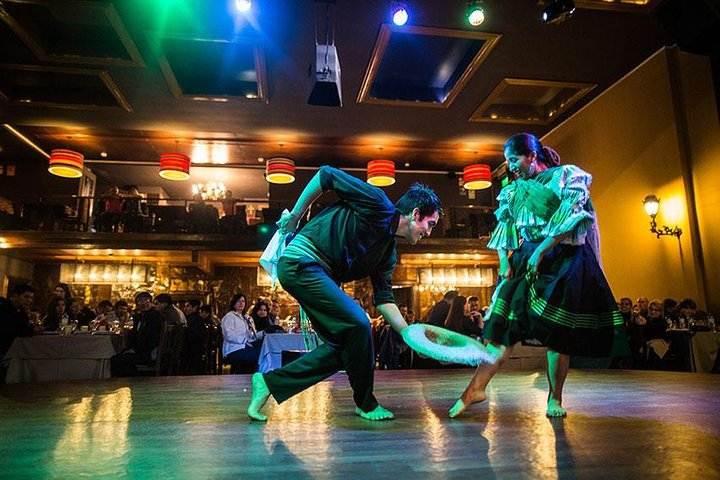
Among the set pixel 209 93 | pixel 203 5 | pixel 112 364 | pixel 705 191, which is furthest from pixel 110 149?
pixel 705 191

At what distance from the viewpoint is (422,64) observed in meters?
7.49

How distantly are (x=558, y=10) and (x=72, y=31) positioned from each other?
642 centimetres

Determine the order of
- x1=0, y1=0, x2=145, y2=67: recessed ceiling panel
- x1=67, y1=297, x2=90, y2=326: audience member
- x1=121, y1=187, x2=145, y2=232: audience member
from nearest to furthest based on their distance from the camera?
1. x1=0, y1=0, x2=145, y2=67: recessed ceiling panel
2. x1=67, y1=297, x2=90, y2=326: audience member
3. x1=121, y1=187, x2=145, y2=232: audience member

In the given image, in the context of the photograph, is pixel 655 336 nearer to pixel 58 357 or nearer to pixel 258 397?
pixel 258 397

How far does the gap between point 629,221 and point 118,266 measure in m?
11.6

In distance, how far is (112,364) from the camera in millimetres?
5234

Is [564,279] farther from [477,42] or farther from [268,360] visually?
[477,42]

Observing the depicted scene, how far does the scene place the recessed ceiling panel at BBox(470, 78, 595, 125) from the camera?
7.62 meters

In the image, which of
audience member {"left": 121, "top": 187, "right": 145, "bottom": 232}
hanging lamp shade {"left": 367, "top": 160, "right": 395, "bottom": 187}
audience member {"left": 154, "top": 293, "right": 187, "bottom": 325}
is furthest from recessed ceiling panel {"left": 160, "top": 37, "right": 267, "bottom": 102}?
audience member {"left": 121, "top": 187, "right": 145, "bottom": 232}

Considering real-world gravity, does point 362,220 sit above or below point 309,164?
below

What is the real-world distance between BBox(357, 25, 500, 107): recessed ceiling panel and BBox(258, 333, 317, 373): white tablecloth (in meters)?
4.17

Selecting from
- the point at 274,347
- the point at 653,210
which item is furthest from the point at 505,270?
the point at 653,210

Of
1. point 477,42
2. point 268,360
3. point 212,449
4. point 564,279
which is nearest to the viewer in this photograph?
point 212,449

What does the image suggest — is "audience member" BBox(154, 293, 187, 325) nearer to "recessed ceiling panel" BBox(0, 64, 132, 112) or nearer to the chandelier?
"recessed ceiling panel" BBox(0, 64, 132, 112)
